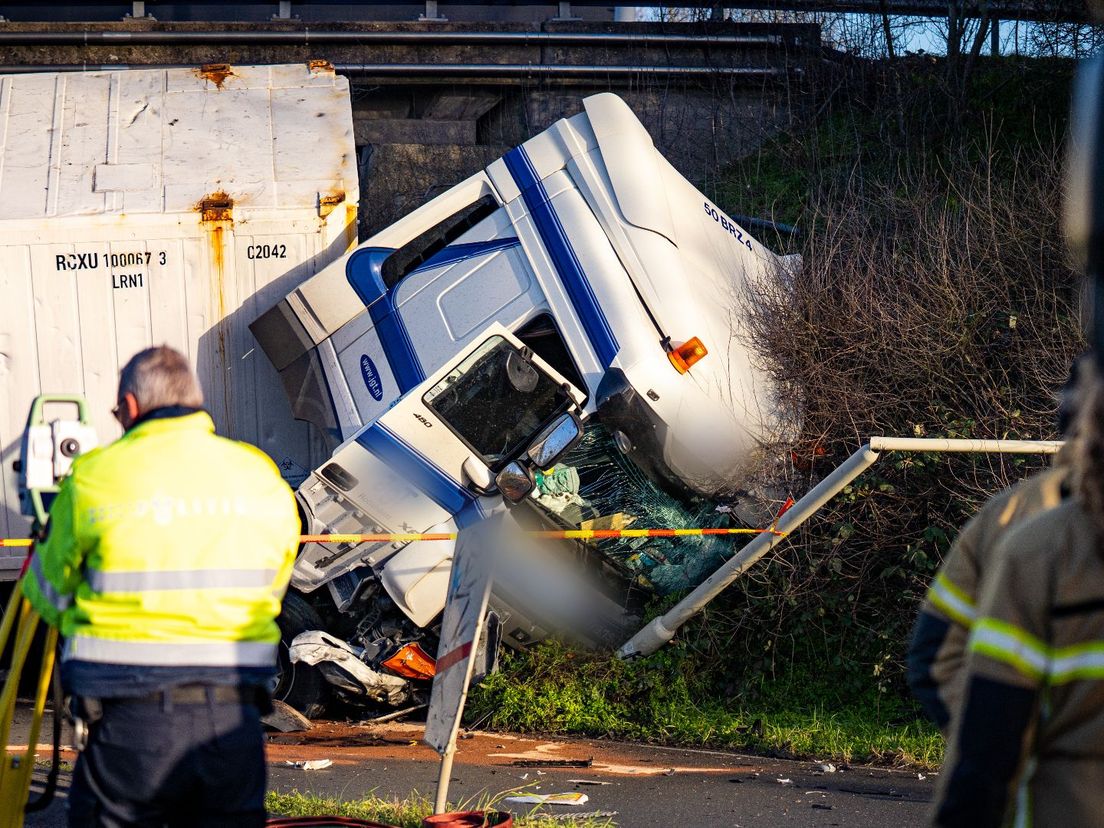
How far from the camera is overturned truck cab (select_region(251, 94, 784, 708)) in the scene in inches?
255

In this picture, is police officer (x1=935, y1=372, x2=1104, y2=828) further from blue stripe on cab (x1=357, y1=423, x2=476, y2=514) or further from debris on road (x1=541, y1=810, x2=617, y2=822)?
blue stripe on cab (x1=357, y1=423, x2=476, y2=514)

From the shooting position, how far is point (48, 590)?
113 inches

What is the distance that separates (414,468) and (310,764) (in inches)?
61.2

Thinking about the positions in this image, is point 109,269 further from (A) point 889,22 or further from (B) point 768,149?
(A) point 889,22

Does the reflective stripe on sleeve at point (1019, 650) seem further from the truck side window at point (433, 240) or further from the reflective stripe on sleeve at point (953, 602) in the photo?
the truck side window at point (433, 240)

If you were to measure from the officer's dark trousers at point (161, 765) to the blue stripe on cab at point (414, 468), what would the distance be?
3560 mm

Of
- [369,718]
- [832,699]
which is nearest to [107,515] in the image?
[369,718]

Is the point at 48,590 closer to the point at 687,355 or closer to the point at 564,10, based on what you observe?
the point at 687,355

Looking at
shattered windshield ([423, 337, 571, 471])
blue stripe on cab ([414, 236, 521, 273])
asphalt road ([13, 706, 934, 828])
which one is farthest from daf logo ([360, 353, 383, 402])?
asphalt road ([13, 706, 934, 828])

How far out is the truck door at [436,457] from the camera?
21.1 feet

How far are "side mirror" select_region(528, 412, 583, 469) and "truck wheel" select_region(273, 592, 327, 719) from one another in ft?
5.29

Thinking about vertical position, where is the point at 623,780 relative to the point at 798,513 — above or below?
below

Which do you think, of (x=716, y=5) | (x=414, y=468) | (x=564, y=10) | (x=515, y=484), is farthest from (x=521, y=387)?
(x=564, y=10)

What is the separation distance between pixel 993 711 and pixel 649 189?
547 centimetres
